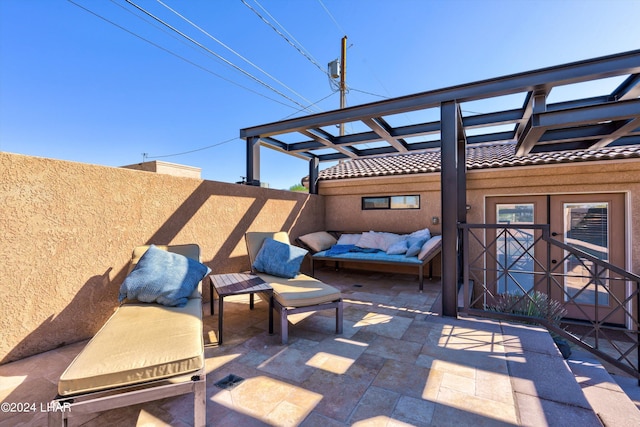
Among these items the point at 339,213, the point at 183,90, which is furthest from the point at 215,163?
the point at 339,213

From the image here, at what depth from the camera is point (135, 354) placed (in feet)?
6.63

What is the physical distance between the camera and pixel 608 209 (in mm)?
5969

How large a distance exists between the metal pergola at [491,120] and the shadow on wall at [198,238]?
914 mm

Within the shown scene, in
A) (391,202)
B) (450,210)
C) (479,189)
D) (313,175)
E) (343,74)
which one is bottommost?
(450,210)

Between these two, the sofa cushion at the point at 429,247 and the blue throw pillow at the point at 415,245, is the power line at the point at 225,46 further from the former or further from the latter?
the sofa cushion at the point at 429,247

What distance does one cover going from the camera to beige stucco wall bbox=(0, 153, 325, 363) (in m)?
2.94

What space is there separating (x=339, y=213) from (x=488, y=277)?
14.4ft

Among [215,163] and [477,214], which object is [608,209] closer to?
[477,214]

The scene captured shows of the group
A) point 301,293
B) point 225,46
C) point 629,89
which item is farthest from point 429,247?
point 225,46

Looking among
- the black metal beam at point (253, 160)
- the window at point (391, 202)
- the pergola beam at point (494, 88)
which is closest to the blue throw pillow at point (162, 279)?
the black metal beam at point (253, 160)

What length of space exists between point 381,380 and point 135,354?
2105 millimetres

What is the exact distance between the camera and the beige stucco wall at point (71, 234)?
2.94m

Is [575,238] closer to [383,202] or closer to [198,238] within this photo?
[383,202]

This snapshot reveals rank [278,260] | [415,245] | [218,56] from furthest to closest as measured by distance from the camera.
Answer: [218,56], [415,245], [278,260]
